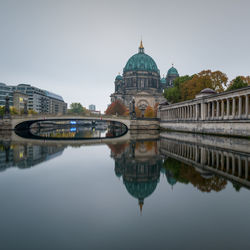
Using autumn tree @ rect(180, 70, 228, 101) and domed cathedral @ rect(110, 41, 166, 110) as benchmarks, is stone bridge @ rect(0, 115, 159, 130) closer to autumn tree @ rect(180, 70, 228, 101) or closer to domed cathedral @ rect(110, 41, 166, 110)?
autumn tree @ rect(180, 70, 228, 101)

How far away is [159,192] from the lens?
9.72 m

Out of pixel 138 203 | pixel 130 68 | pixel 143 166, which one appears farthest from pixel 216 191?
pixel 130 68

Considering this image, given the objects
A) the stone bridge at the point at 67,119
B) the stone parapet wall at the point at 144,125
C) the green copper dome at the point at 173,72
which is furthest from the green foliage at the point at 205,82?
the green copper dome at the point at 173,72

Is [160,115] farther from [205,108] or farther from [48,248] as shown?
[48,248]

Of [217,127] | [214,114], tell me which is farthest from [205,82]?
[217,127]

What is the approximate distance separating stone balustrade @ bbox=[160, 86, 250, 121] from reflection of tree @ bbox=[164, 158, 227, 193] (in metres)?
24.0

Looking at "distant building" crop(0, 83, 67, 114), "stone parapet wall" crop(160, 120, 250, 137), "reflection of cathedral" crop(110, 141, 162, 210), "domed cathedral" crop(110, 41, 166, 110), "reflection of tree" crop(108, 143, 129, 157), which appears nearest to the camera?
"reflection of cathedral" crop(110, 141, 162, 210)

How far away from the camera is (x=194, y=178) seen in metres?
11.7

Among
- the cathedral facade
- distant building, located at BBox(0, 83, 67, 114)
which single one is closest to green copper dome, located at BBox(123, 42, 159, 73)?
the cathedral facade

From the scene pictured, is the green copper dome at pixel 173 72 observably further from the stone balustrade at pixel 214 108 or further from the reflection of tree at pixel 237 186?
the reflection of tree at pixel 237 186

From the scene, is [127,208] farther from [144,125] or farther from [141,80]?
[141,80]

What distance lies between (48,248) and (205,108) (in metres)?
46.2

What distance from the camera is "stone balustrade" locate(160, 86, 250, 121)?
114ft

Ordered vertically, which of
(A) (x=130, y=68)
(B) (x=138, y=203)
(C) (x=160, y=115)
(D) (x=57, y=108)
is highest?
(A) (x=130, y=68)
